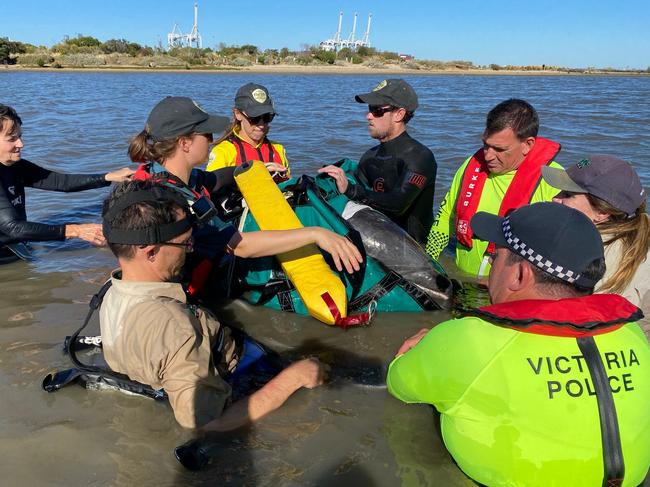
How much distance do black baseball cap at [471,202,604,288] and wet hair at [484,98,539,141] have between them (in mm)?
2287

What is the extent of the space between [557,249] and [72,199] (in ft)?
25.1

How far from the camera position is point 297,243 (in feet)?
10.9

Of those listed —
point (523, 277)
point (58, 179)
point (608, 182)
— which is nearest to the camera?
point (523, 277)

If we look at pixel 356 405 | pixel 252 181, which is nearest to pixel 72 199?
pixel 252 181

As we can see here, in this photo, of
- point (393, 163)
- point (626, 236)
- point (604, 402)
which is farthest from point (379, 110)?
point (604, 402)

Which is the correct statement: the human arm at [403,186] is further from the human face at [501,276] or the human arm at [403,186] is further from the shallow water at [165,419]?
the human face at [501,276]

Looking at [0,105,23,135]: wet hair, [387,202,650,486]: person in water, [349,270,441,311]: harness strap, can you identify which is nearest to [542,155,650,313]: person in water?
[387,202,650,486]: person in water

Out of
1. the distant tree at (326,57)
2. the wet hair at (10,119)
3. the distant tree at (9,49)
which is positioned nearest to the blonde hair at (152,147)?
the wet hair at (10,119)

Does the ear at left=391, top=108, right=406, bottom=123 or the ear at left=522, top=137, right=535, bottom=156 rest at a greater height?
the ear at left=391, top=108, right=406, bottom=123

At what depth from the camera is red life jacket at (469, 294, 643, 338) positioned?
1782 mm

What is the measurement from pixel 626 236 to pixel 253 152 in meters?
3.43

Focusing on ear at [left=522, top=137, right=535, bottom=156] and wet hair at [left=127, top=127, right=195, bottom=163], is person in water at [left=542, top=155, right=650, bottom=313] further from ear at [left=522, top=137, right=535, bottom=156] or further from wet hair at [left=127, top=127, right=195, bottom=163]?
wet hair at [left=127, top=127, right=195, bottom=163]

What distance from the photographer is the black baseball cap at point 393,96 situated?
453 cm

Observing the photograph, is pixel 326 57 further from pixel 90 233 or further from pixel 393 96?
pixel 90 233
